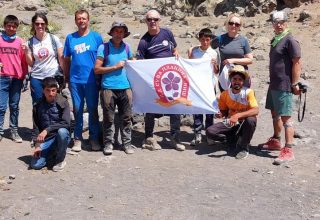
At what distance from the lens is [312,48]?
15.3 meters

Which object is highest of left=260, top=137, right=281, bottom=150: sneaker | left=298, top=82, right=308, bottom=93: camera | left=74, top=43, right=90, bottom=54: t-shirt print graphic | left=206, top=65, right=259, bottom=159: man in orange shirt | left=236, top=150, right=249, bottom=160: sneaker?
left=74, top=43, right=90, bottom=54: t-shirt print graphic

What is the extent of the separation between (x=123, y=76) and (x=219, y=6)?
18.1 m

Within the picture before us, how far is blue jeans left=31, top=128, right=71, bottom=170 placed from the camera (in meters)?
6.32

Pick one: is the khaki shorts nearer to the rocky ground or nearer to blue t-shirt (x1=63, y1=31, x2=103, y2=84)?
the rocky ground

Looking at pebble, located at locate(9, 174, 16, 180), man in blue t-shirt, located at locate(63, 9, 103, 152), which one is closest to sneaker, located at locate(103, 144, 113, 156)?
man in blue t-shirt, located at locate(63, 9, 103, 152)

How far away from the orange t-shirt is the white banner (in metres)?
0.29

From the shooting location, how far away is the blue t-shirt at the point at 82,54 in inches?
260

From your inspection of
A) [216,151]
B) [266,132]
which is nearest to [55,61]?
[216,151]

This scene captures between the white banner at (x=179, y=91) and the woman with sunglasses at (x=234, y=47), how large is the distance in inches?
14.1

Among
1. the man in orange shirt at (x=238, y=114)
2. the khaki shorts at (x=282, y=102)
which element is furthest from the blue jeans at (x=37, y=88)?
the khaki shorts at (x=282, y=102)

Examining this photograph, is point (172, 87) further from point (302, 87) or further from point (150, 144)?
point (302, 87)

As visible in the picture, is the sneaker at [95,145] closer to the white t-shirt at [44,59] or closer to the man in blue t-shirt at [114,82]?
the man in blue t-shirt at [114,82]

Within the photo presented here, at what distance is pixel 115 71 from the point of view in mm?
6676

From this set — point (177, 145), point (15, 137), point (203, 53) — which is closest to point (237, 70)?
point (203, 53)
